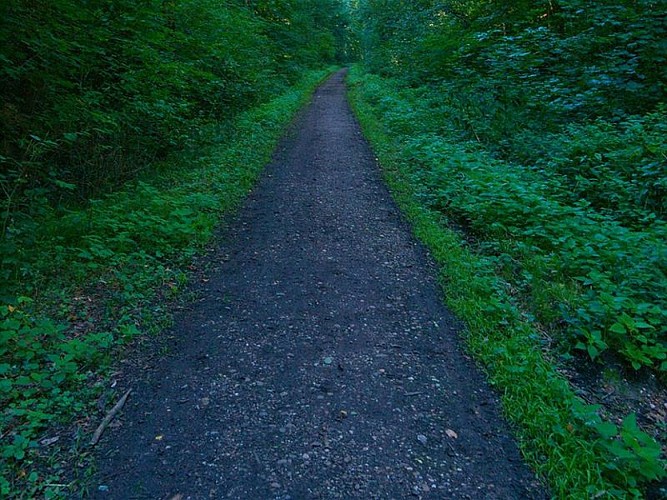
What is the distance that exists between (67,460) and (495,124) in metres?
9.16

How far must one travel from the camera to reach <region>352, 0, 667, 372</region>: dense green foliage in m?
3.87

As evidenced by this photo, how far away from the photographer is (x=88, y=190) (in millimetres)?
6676

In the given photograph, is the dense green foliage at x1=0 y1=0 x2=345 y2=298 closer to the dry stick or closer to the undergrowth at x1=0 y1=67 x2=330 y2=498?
the undergrowth at x1=0 y1=67 x2=330 y2=498

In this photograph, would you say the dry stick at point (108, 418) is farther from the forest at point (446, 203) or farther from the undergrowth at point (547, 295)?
the undergrowth at point (547, 295)

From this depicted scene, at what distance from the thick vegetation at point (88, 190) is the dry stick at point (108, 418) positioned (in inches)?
5.2

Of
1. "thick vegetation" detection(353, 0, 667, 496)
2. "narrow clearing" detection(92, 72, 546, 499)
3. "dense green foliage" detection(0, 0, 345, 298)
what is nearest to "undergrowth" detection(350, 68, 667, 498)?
"thick vegetation" detection(353, 0, 667, 496)

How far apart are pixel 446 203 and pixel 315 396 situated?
4.22 metres

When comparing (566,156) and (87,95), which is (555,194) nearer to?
(566,156)

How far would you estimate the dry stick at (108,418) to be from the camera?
8.80 ft

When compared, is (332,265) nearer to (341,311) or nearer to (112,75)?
(341,311)

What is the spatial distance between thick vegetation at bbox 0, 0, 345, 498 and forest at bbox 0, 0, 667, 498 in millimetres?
Result: 23

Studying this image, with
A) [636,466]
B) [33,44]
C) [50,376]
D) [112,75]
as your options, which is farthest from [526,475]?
[112,75]

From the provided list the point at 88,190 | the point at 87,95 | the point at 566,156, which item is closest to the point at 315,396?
the point at 88,190

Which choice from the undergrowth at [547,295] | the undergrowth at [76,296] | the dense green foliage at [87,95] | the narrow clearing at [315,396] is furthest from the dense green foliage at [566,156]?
the dense green foliage at [87,95]
